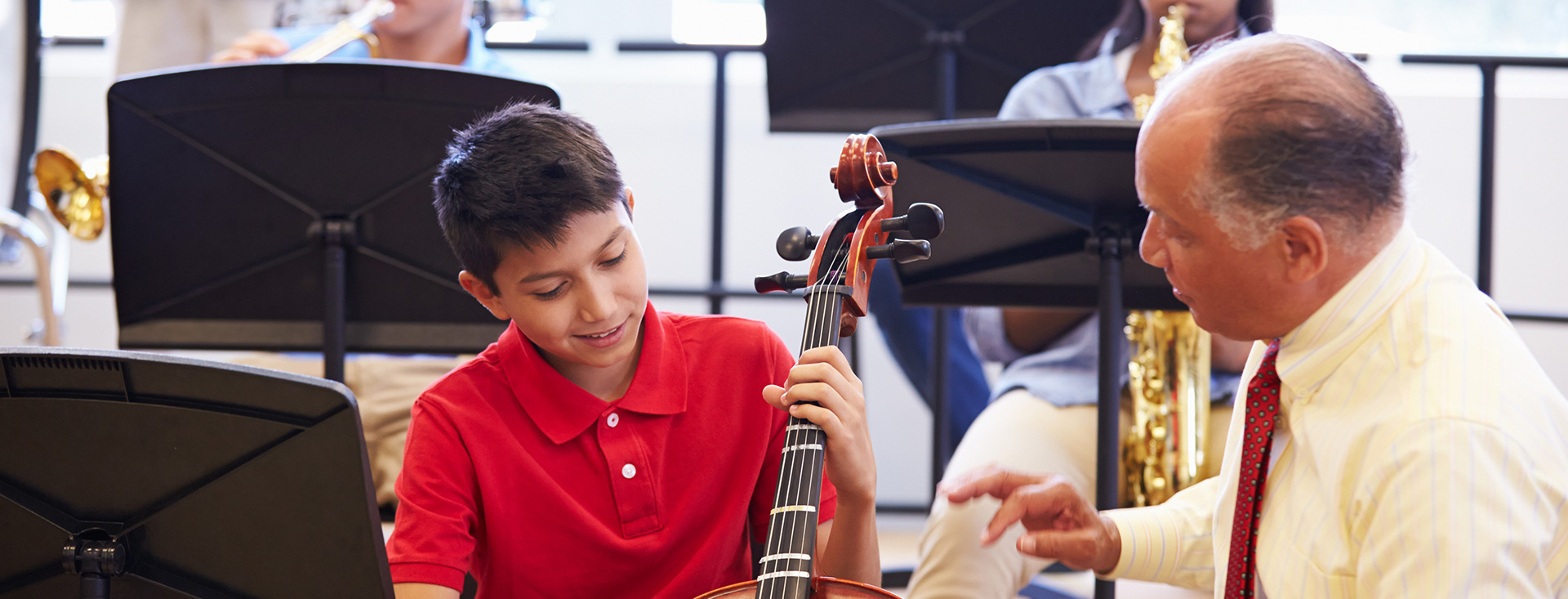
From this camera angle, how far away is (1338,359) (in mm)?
1038

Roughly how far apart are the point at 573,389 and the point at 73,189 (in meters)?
1.53

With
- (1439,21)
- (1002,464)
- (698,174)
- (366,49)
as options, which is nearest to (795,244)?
(1002,464)

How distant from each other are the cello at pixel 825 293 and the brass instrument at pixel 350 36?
5.23 ft

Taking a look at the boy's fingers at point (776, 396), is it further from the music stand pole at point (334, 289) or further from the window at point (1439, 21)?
the window at point (1439, 21)

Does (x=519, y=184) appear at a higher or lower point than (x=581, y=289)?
higher

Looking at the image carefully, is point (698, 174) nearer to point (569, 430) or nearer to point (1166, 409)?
point (1166, 409)

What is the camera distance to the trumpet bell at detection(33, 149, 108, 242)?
2279 millimetres

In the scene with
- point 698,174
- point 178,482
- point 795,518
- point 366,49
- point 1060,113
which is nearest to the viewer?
point 178,482

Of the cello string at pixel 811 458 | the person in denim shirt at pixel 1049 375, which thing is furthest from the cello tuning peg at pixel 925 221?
the person in denim shirt at pixel 1049 375

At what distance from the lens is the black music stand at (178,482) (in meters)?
0.97

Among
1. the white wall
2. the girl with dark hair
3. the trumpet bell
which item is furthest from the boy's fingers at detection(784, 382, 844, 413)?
the white wall

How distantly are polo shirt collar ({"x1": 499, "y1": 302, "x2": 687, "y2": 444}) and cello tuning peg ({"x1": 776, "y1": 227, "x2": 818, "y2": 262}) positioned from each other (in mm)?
201

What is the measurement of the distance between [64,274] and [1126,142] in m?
2.99

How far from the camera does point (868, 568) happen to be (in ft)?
4.44
